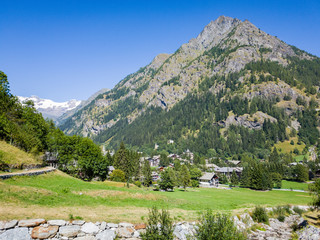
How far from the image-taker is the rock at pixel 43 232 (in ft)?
55.1

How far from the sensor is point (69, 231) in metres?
18.0

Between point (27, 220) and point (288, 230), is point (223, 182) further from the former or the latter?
point (27, 220)

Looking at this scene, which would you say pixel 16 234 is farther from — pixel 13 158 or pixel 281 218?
pixel 281 218

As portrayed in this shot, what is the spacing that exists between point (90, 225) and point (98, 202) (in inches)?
289

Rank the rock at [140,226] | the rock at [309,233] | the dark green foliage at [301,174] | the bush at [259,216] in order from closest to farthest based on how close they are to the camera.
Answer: the rock at [140,226], the rock at [309,233], the bush at [259,216], the dark green foliage at [301,174]

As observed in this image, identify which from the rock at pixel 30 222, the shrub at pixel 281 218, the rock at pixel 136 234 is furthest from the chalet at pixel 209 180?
the rock at pixel 30 222

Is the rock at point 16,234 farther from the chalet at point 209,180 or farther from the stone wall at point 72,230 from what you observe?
the chalet at point 209,180

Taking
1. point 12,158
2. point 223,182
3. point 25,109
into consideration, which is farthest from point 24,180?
point 223,182

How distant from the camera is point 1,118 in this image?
45.8m

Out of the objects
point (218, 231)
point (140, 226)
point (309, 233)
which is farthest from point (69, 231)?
point (309, 233)

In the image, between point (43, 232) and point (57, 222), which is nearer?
point (43, 232)

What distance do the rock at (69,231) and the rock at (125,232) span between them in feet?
13.6

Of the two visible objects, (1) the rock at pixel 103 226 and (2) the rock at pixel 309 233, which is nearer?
(1) the rock at pixel 103 226

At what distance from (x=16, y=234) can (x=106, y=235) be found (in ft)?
25.1
